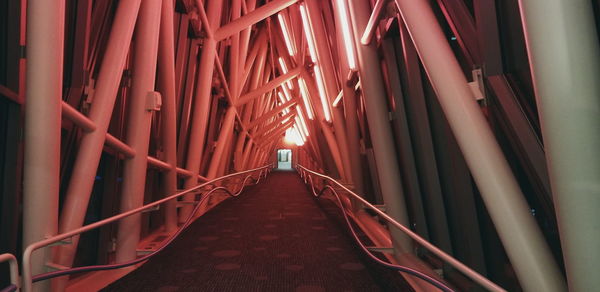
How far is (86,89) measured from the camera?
3.46 metres

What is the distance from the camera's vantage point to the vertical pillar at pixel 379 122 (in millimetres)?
4203

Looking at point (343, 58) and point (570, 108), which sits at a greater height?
point (343, 58)

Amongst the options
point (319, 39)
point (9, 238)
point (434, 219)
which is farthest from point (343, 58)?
point (9, 238)

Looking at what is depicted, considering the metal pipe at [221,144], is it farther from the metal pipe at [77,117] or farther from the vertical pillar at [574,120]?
the vertical pillar at [574,120]

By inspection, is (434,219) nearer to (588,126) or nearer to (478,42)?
(478,42)

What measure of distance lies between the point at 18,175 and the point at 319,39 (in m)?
7.62

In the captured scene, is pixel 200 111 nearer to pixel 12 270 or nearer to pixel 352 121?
pixel 352 121

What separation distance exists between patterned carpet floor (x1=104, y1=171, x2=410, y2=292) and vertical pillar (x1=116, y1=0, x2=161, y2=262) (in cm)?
53

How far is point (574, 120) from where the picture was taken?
132cm

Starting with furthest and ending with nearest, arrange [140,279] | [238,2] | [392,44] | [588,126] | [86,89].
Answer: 1. [238,2]
2. [392,44]
3. [86,89]
4. [140,279]
5. [588,126]

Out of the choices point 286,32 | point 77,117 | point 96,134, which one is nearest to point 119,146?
point 96,134

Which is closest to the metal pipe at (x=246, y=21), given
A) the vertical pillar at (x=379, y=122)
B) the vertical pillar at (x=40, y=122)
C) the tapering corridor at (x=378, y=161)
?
the tapering corridor at (x=378, y=161)

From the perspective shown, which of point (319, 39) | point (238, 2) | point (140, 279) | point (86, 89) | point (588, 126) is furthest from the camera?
point (238, 2)

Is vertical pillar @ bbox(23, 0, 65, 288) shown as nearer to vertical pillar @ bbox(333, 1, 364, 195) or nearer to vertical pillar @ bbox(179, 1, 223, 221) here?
vertical pillar @ bbox(179, 1, 223, 221)
